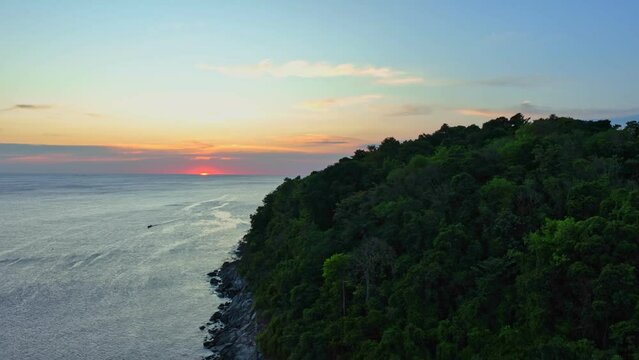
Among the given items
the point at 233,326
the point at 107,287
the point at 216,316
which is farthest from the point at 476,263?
the point at 107,287

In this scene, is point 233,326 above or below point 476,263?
below

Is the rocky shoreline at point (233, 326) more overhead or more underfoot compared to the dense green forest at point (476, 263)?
more underfoot

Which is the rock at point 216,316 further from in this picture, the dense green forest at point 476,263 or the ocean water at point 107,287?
the dense green forest at point 476,263

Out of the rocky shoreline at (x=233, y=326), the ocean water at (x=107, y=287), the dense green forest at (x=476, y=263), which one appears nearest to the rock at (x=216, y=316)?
the rocky shoreline at (x=233, y=326)

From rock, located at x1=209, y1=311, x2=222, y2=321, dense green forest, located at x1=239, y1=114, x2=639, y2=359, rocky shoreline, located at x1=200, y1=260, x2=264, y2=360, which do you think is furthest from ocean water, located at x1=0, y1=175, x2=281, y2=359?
dense green forest, located at x1=239, y1=114, x2=639, y2=359

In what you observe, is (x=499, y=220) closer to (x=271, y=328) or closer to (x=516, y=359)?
(x=516, y=359)

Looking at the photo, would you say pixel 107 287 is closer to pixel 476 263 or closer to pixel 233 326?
pixel 233 326
